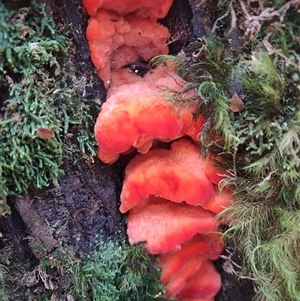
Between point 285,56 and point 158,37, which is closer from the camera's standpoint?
point 285,56

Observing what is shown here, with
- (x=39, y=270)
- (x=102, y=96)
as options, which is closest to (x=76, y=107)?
(x=102, y=96)

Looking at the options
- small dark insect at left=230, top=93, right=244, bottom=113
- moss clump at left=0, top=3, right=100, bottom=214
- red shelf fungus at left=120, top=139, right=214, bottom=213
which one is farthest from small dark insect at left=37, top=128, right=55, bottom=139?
small dark insect at left=230, top=93, right=244, bottom=113

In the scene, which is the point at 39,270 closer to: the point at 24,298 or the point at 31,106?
the point at 24,298

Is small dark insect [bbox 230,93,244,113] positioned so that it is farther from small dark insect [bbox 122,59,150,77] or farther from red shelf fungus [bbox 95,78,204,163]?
small dark insect [bbox 122,59,150,77]

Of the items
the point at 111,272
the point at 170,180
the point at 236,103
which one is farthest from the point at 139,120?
the point at 111,272

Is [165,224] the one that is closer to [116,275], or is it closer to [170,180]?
[170,180]

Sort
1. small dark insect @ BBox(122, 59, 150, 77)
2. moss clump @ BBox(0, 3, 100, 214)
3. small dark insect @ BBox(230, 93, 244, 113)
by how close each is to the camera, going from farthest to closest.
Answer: small dark insect @ BBox(122, 59, 150, 77), small dark insect @ BBox(230, 93, 244, 113), moss clump @ BBox(0, 3, 100, 214)
